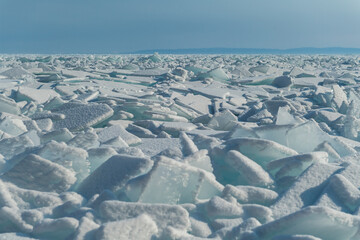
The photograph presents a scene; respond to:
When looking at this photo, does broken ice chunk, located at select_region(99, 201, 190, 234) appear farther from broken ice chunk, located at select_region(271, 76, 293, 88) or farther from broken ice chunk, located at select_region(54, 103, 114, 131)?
broken ice chunk, located at select_region(271, 76, 293, 88)

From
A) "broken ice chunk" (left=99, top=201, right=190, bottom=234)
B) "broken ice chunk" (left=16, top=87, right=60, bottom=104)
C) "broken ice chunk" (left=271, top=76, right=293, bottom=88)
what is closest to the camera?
"broken ice chunk" (left=99, top=201, right=190, bottom=234)

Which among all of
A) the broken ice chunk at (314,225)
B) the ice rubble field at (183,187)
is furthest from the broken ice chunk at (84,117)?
the broken ice chunk at (314,225)

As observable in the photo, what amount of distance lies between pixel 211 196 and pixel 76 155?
0.44 metres

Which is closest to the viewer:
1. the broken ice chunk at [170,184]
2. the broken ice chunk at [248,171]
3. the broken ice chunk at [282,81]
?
the broken ice chunk at [170,184]

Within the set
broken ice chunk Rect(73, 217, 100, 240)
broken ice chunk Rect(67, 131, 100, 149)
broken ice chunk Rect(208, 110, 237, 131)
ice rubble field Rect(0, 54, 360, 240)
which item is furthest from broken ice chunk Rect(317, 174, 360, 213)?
broken ice chunk Rect(208, 110, 237, 131)

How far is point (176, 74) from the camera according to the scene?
532 cm

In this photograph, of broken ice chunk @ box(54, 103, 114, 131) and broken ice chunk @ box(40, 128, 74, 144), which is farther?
broken ice chunk @ box(54, 103, 114, 131)

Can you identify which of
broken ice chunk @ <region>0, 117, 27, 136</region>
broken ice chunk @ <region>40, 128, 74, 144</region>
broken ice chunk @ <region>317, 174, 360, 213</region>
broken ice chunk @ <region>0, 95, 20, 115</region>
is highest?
broken ice chunk @ <region>317, 174, 360, 213</region>

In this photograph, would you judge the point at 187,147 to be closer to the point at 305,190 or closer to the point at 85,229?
the point at 305,190

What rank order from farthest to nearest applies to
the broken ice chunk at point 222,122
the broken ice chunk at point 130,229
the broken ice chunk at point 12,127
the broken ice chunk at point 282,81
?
1. the broken ice chunk at point 282,81
2. the broken ice chunk at point 222,122
3. the broken ice chunk at point 12,127
4. the broken ice chunk at point 130,229

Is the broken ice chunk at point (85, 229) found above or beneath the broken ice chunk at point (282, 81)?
above

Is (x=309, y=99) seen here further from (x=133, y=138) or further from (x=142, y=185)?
(x=142, y=185)

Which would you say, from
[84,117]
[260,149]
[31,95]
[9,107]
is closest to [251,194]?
[260,149]

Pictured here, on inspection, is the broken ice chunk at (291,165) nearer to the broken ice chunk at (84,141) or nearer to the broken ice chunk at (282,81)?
the broken ice chunk at (84,141)
